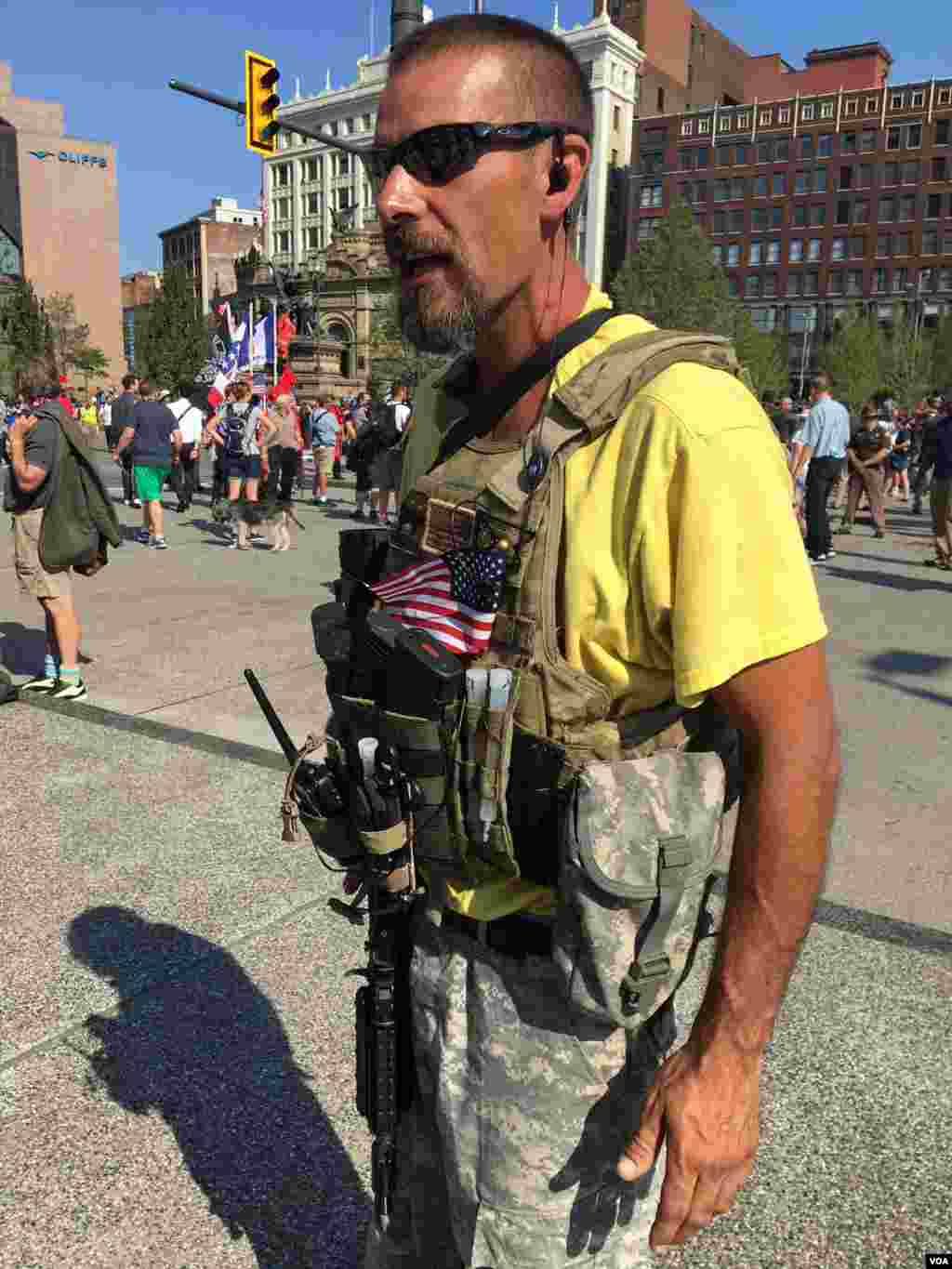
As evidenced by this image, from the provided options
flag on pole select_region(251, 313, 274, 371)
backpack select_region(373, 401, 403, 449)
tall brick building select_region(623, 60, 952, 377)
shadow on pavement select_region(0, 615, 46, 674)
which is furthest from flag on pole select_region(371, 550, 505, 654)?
tall brick building select_region(623, 60, 952, 377)

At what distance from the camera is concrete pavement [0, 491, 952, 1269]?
226cm

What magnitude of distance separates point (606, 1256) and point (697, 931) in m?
0.45

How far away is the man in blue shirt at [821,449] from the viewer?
1143 centimetres

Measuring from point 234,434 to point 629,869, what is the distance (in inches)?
477

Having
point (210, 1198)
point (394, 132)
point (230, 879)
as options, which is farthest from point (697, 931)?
point (230, 879)

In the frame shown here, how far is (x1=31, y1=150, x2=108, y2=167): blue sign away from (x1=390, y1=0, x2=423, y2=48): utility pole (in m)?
99.9

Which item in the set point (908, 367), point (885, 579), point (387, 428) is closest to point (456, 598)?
point (885, 579)

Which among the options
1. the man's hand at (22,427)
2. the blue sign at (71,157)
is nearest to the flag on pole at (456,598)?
the man's hand at (22,427)

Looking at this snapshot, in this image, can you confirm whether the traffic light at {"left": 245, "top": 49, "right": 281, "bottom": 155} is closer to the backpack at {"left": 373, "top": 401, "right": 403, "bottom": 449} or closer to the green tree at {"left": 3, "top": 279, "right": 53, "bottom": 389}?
the backpack at {"left": 373, "top": 401, "right": 403, "bottom": 449}

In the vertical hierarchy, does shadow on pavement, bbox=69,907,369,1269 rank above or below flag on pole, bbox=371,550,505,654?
below

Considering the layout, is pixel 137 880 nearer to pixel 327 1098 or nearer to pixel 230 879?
pixel 230 879

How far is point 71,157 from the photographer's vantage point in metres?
93.3

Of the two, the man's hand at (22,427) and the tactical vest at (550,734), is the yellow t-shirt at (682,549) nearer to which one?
the tactical vest at (550,734)

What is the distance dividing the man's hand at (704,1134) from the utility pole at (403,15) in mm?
7200
